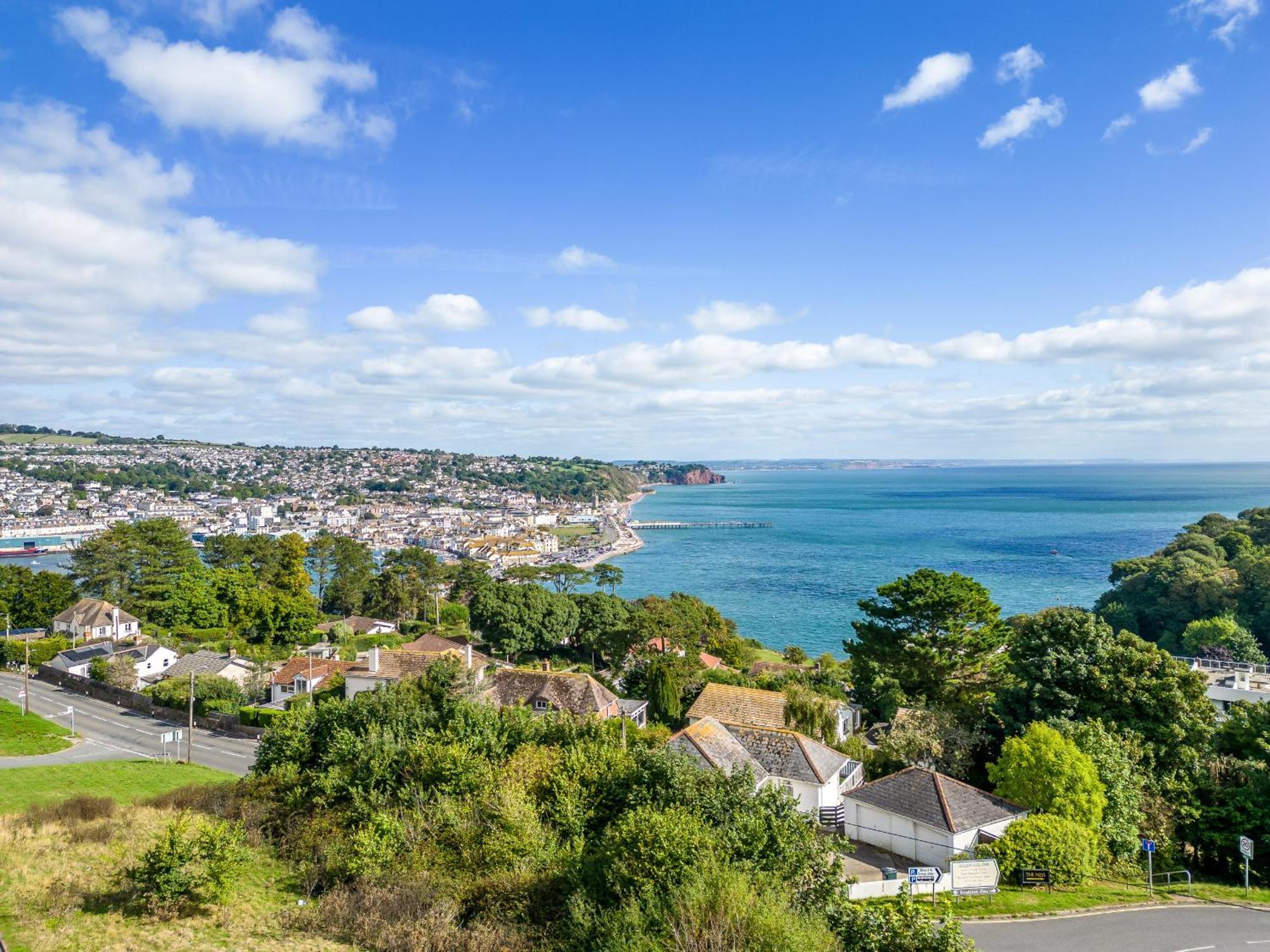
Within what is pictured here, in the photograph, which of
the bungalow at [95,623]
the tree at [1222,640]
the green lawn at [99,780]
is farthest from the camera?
the bungalow at [95,623]

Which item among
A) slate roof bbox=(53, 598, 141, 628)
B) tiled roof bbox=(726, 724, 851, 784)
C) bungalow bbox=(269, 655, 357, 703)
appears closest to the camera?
tiled roof bbox=(726, 724, 851, 784)

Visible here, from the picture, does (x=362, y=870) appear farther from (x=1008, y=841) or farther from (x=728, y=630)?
(x=728, y=630)

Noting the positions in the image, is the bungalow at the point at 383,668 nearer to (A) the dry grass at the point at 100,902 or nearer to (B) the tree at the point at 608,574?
(A) the dry grass at the point at 100,902

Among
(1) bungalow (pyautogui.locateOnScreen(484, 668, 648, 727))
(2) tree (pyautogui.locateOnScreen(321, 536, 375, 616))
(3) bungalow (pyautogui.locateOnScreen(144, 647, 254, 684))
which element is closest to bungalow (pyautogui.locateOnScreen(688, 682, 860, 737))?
(1) bungalow (pyautogui.locateOnScreen(484, 668, 648, 727))

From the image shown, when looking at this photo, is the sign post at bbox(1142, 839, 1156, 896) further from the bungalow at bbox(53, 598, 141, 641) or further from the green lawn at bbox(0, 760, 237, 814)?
the bungalow at bbox(53, 598, 141, 641)

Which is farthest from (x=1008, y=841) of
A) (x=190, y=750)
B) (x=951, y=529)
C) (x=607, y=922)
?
(x=951, y=529)

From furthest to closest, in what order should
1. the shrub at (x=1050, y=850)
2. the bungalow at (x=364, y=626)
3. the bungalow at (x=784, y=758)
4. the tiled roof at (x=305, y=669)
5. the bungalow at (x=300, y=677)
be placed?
the bungalow at (x=364, y=626) < the tiled roof at (x=305, y=669) < the bungalow at (x=300, y=677) < the bungalow at (x=784, y=758) < the shrub at (x=1050, y=850)

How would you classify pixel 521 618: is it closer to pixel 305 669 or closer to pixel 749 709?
pixel 305 669

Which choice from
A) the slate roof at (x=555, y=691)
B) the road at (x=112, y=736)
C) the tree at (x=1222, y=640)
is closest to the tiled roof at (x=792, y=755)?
the slate roof at (x=555, y=691)
